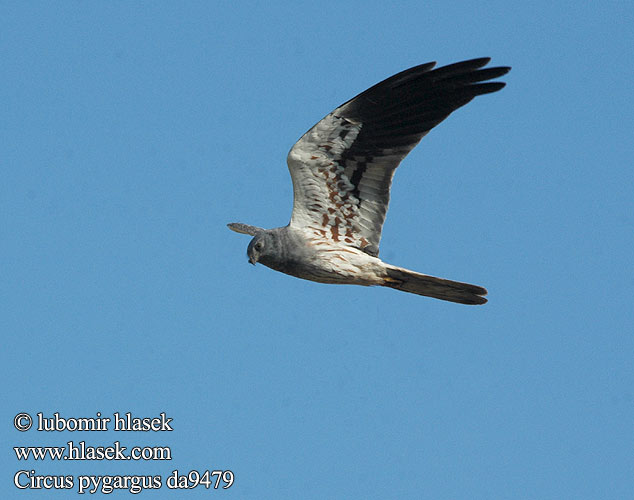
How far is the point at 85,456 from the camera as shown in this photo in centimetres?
1165

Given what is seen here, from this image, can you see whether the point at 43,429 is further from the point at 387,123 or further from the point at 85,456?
the point at 387,123

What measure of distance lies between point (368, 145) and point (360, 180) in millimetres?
462

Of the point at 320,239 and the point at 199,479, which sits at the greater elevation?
the point at 320,239

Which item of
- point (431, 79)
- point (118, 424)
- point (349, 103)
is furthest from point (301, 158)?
point (118, 424)

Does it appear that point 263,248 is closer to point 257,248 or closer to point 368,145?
point 257,248

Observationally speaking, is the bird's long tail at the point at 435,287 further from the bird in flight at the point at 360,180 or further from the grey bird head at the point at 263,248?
the grey bird head at the point at 263,248

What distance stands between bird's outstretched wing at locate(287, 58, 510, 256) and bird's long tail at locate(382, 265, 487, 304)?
463 mm

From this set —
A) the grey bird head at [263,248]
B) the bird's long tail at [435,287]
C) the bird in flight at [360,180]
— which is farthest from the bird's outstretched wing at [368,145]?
the bird's long tail at [435,287]

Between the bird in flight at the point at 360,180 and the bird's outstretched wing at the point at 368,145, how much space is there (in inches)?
0.4

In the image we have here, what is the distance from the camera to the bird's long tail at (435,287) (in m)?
10.6

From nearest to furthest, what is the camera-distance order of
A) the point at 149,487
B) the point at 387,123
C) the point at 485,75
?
the point at 485,75
the point at 387,123
the point at 149,487

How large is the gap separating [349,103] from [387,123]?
48 cm

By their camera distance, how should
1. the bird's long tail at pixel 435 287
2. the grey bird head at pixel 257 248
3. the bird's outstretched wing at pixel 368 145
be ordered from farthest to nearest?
the grey bird head at pixel 257 248
the bird's long tail at pixel 435 287
the bird's outstretched wing at pixel 368 145

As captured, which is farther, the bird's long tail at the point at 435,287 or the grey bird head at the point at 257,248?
the grey bird head at the point at 257,248
